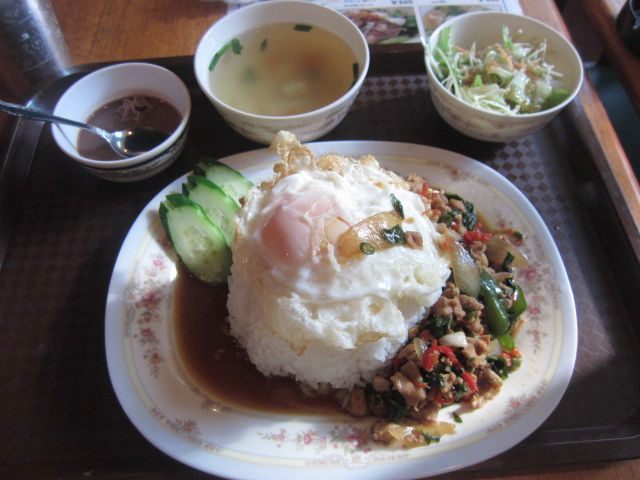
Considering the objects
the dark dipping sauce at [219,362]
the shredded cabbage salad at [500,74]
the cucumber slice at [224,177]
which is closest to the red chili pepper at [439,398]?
the dark dipping sauce at [219,362]

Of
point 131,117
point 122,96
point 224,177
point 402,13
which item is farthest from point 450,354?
point 402,13

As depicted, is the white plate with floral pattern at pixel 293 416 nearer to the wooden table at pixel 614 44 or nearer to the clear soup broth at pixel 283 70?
the clear soup broth at pixel 283 70

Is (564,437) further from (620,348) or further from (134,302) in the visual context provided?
(134,302)

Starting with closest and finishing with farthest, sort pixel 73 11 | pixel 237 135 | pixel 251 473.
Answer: pixel 251 473 < pixel 237 135 < pixel 73 11

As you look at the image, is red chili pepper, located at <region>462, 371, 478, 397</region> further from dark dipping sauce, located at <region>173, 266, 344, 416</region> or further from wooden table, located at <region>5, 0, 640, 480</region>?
wooden table, located at <region>5, 0, 640, 480</region>

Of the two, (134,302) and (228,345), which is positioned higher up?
(134,302)

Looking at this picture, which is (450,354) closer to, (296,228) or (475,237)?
(475,237)

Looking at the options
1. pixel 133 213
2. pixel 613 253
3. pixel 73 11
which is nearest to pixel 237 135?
pixel 133 213
